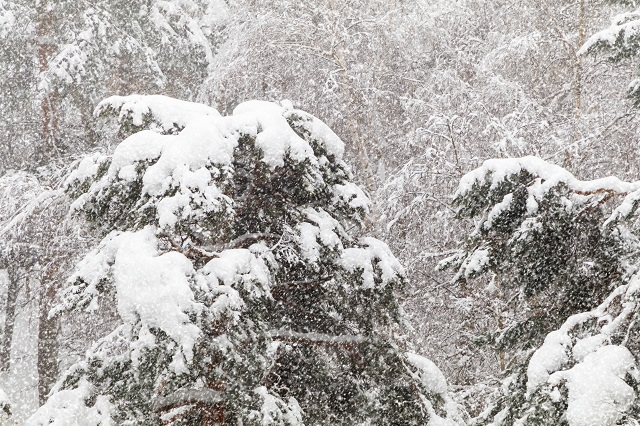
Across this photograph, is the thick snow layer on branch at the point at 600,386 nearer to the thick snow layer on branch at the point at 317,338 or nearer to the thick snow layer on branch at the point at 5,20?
the thick snow layer on branch at the point at 317,338

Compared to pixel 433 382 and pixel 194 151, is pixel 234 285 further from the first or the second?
pixel 433 382

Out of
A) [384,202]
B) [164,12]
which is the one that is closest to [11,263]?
[164,12]

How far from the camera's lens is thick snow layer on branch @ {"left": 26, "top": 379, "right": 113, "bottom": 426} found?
14.8 ft

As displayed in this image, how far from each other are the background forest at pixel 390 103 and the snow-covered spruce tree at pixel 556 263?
1.92 ft

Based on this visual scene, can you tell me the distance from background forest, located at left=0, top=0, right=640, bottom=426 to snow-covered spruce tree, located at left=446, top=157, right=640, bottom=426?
0.59 metres

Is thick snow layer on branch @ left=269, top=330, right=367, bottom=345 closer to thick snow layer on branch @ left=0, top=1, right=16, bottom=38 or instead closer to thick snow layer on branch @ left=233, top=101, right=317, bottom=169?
thick snow layer on branch @ left=233, top=101, right=317, bottom=169

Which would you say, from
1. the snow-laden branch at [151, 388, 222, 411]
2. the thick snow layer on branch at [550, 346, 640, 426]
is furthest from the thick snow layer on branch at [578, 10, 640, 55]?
the snow-laden branch at [151, 388, 222, 411]

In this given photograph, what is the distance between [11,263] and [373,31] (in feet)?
23.7

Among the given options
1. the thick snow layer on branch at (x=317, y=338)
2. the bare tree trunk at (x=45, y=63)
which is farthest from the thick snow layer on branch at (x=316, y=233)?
the bare tree trunk at (x=45, y=63)

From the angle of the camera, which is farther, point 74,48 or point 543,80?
point 74,48

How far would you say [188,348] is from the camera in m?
3.89

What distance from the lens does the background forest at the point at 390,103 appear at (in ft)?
26.7

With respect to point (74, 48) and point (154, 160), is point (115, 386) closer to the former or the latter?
point (154, 160)

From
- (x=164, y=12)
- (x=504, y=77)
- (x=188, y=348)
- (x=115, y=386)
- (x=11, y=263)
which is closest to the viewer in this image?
(x=188, y=348)
